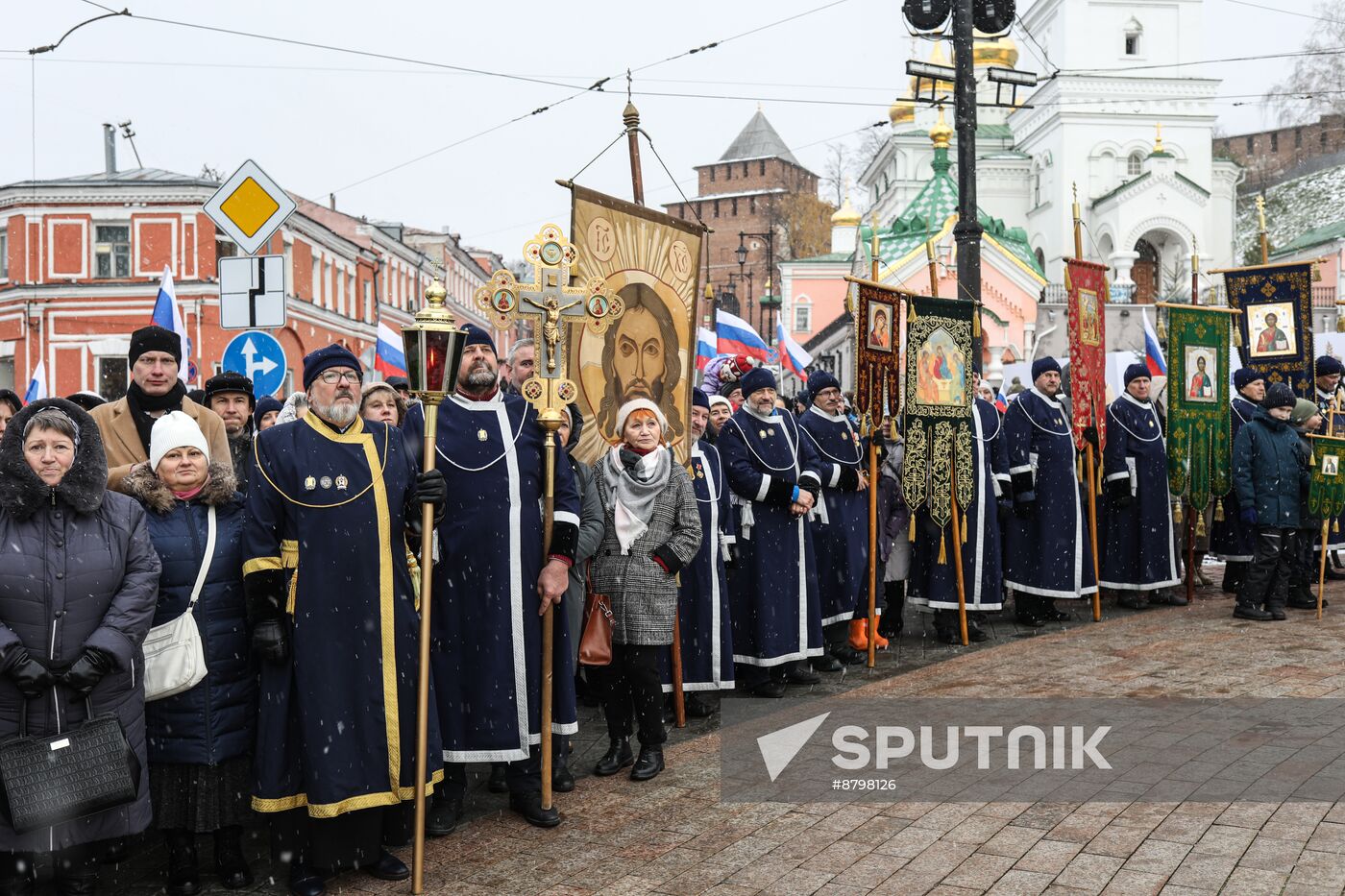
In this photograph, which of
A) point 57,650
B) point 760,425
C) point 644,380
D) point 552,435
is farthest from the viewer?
point 760,425

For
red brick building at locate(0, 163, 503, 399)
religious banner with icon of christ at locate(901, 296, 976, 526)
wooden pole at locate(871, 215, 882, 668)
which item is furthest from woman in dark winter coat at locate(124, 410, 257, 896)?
red brick building at locate(0, 163, 503, 399)

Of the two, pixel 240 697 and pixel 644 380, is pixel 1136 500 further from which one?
pixel 240 697

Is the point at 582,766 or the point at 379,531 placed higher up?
the point at 379,531

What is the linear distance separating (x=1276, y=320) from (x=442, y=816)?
9.74 m

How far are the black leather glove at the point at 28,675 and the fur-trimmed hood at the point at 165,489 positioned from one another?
71cm

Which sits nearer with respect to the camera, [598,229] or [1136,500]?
[598,229]

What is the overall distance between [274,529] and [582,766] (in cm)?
221

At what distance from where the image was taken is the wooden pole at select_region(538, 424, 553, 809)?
17.9ft

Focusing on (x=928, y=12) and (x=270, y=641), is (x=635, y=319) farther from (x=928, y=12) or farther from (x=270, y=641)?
(x=928, y=12)

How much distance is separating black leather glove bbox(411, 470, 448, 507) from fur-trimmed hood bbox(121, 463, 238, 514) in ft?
2.36

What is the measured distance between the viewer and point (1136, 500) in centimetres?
1103

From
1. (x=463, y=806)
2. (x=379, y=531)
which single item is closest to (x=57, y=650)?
(x=379, y=531)

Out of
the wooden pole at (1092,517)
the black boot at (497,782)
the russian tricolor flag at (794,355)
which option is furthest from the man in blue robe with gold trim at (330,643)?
the russian tricolor flag at (794,355)

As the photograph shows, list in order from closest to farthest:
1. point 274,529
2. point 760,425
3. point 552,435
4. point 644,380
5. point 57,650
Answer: point 57,650, point 274,529, point 552,435, point 644,380, point 760,425
